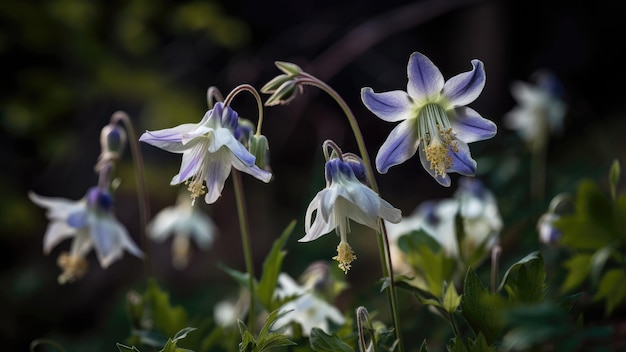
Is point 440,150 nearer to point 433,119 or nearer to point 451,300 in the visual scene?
point 433,119

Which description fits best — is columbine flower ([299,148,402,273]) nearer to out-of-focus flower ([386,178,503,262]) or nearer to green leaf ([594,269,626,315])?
green leaf ([594,269,626,315])

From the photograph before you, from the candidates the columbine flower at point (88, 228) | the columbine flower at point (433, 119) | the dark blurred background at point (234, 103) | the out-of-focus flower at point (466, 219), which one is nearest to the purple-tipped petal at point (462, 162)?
the columbine flower at point (433, 119)

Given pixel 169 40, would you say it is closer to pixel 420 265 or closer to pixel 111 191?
pixel 111 191

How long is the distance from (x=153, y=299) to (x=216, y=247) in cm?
304

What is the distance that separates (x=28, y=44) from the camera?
3912 millimetres

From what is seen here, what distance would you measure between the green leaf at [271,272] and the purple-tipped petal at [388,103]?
0.36m

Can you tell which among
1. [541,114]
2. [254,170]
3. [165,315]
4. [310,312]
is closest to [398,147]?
[254,170]

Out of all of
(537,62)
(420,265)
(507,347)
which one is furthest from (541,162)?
(537,62)

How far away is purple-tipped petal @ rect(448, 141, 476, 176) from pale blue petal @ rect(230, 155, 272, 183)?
40 centimetres

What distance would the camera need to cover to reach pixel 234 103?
15.8ft

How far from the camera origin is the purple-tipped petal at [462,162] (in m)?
1.35

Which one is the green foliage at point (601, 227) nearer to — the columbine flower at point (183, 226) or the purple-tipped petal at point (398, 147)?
the purple-tipped petal at point (398, 147)

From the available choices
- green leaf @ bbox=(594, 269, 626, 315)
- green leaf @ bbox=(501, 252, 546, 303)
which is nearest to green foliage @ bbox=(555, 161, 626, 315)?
green leaf @ bbox=(594, 269, 626, 315)

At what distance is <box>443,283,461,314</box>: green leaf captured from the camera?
1254mm
